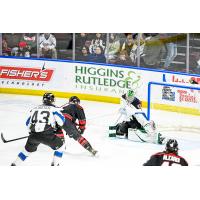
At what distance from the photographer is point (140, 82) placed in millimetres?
8930

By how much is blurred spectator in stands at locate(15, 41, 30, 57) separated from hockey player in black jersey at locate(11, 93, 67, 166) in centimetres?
47

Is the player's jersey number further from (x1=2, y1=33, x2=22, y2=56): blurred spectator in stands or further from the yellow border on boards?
(x1=2, y1=33, x2=22, y2=56): blurred spectator in stands

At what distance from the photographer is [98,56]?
9.05 metres

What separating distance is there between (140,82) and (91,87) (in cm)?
42

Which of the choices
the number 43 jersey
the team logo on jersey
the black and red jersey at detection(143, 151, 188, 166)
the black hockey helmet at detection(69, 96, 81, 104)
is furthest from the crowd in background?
the black and red jersey at detection(143, 151, 188, 166)

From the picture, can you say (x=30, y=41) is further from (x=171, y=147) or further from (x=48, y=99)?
(x=171, y=147)

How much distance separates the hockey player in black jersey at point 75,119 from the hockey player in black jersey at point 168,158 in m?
0.59

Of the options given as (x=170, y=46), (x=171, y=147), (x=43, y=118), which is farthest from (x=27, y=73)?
(x=171, y=147)

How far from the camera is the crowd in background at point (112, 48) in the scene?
8992mm

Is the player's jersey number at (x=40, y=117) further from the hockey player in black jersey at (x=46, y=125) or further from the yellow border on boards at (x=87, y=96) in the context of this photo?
the yellow border on boards at (x=87, y=96)

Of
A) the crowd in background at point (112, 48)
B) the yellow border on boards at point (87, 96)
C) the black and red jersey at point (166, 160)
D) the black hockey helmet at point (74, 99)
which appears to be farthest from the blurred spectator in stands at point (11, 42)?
the black and red jersey at point (166, 160)

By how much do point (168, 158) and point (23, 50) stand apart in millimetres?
1563
